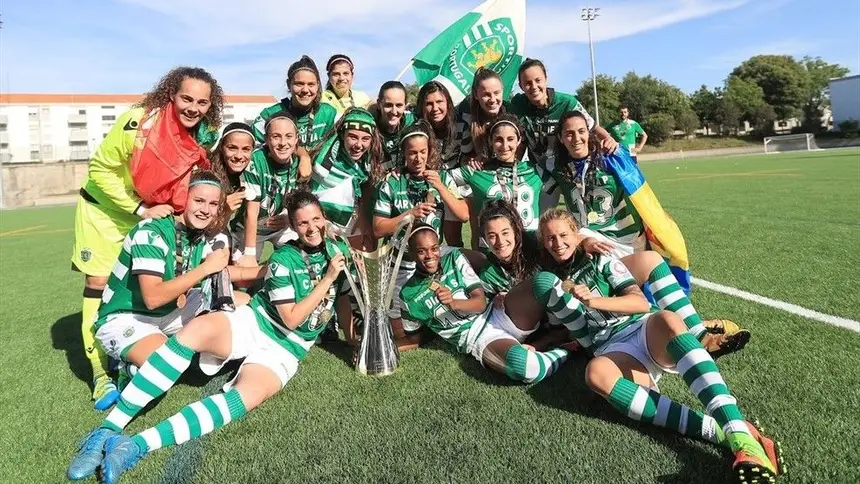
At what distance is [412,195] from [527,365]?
5.14ft

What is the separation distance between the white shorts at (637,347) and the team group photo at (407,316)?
18 millimetres

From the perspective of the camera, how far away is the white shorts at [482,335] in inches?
133

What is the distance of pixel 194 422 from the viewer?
2730mm

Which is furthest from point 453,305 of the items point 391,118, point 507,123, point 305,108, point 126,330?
point 305,108

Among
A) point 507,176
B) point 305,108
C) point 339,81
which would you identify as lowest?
point 507,176

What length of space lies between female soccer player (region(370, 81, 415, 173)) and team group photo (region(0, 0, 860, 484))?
0.7 inches

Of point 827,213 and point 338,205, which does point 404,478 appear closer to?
point 338,205

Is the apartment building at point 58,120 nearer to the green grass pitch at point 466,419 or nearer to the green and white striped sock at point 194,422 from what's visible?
the green grass pitch at point 466,419

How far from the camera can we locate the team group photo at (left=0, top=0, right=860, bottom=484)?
2449mm

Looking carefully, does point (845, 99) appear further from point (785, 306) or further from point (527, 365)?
point (527, 365)

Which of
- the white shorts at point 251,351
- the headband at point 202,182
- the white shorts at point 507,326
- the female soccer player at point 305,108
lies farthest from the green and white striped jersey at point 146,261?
the white shorts at point 507,326

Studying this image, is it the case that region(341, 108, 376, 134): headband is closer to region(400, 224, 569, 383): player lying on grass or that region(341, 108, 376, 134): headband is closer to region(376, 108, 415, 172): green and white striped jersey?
region(376, 108, 415, 172): green and white striped jersey

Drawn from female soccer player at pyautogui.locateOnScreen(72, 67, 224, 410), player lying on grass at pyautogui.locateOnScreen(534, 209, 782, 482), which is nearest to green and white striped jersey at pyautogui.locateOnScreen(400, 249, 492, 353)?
player lying on grass at pyautogui.locateOnScreen(534, 209, 782, 482)

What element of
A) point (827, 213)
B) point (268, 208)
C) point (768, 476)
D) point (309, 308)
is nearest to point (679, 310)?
point (768, 476)
